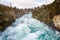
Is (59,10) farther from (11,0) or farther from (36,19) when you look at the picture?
(11,0)

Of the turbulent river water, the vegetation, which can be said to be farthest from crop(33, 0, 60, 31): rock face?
the turbulent river water

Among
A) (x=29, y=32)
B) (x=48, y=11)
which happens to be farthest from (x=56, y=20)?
(x=29, y=32)

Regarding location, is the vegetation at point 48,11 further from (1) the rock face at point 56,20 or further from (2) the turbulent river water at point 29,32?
(2) the turbulent river water at point 29,32

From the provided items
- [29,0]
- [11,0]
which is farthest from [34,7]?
[11,0]

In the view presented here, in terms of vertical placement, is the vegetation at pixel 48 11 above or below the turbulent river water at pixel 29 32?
above

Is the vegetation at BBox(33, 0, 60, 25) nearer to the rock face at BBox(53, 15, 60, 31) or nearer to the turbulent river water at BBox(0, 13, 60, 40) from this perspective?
the rock face at BBox(53, 15, 60, 31)

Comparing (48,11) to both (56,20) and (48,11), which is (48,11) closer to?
(48,11)

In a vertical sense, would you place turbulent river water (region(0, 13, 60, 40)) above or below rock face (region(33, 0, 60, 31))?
below

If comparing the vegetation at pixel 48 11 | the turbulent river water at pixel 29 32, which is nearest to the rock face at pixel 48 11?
the vegetation at pixel 48 11
